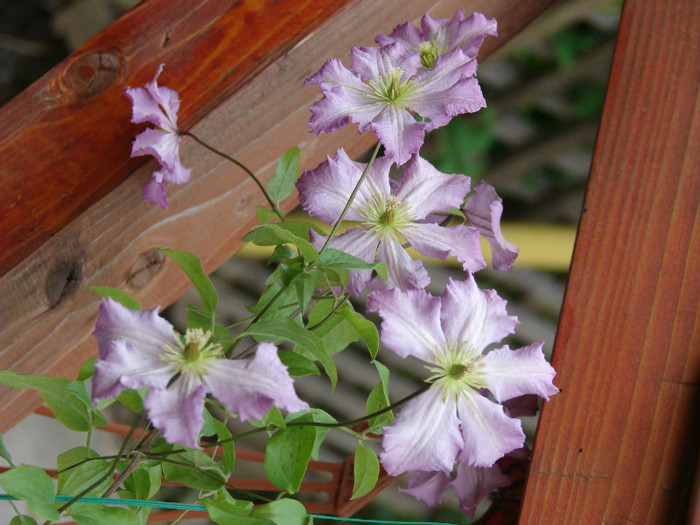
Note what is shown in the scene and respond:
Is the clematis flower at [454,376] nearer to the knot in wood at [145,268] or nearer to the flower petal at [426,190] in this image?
the flower petal at [426,190]

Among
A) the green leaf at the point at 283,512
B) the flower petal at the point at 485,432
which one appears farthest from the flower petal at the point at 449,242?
the green leaf at the point at 283,512

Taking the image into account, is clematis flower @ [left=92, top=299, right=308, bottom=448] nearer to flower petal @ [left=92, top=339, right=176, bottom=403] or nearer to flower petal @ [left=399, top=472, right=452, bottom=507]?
flower petal @ [left=92, top=339, right=176, bottom=403]

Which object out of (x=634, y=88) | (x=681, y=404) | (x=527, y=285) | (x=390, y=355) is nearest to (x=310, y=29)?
(x=634, y=88)

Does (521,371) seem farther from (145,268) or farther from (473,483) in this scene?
(145,268)

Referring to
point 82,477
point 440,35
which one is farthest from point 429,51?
point 82,477

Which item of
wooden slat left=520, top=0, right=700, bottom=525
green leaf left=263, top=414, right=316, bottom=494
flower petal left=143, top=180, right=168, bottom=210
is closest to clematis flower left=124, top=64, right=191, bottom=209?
flower petal left=143, top=180, right=168, bottom=210
